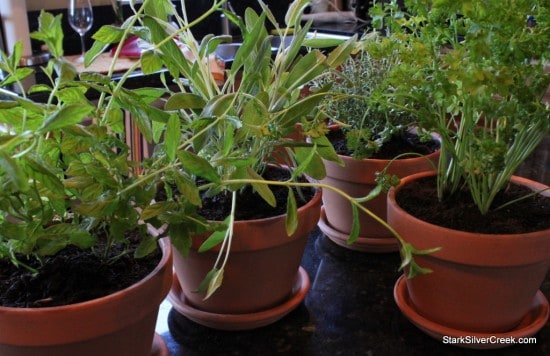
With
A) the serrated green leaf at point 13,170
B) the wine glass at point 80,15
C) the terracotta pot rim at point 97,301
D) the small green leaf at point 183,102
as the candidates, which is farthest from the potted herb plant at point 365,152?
the wine glass at point 80,15

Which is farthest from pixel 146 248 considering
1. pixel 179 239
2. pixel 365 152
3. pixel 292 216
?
pixel 365 152

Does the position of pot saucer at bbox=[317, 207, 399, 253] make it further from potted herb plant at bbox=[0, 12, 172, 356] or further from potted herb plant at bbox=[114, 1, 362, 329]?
potted herb plant at bbox=[0, 12, 172, 356]

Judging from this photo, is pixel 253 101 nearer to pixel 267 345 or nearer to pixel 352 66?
pixel 267 345

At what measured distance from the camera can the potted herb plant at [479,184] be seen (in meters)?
0.54

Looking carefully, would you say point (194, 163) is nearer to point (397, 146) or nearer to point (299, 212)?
point (299, 212)

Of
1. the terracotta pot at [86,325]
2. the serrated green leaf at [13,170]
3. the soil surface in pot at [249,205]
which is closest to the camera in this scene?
the serrated green leaf at [13,170]

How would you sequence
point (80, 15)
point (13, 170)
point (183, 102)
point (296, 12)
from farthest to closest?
point (80, 15) < point (296, 12) < point (183, 102) < point (13, 170)

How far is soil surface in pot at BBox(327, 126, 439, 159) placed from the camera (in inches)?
35.3

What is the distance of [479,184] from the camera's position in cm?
69

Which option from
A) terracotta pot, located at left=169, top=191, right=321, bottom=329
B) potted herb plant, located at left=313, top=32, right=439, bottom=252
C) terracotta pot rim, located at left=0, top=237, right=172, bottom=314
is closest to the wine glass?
potted herb plant, located at left=313, top=32, right=439, bottom=252

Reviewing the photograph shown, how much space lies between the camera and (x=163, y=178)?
534mm

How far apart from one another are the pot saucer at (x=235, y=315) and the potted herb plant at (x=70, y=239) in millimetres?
100

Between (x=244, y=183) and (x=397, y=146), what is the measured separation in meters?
0.42

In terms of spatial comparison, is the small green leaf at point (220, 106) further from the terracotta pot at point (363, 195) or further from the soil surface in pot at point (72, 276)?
the terracotta pot at point (363, 195)
